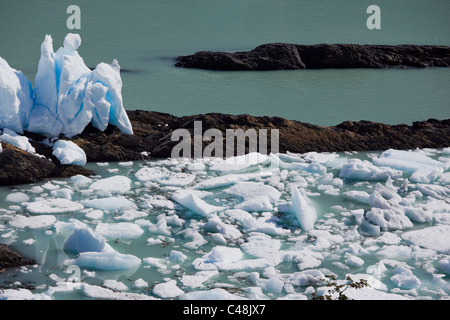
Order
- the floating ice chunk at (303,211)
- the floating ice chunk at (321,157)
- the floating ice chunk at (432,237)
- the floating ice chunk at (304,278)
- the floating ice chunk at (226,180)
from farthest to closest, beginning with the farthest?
the floating ice chunk at (321,157) < the floating ice chunk at (226,180) < the floating ice chunk at (303,211) < the floating ice chunk at (432,237) < the floating ice chunk at (304,278)

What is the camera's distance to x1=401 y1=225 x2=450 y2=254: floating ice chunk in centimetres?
450

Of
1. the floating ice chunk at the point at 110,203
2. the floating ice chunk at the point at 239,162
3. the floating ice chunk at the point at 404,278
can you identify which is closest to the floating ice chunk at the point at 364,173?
the floating ice chunk at the point at 239,162

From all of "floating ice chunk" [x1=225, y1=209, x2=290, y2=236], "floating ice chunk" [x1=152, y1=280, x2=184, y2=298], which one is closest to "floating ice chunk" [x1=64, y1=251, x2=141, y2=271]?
"floating ice chunk" [x1=152, y1=280, x2=184, y2=298]

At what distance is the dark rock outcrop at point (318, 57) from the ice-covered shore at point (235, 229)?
465cm

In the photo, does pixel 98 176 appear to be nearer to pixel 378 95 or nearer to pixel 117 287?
pixel 117 287

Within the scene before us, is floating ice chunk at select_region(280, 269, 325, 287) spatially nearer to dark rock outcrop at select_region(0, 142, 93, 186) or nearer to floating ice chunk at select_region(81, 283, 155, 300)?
floating ice chunk at select_region(81, 283, 155, 300)

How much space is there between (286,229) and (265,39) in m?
8.35

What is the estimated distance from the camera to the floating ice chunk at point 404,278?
154 inches

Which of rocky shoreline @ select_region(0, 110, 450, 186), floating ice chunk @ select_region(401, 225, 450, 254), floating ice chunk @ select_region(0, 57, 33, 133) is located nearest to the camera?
floating ice chunk @ select_region(401, 225, 450, 254)

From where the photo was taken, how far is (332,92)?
9.40 metres

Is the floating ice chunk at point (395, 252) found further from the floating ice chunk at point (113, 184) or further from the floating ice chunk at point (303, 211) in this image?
the floating ice chunk at point (113, 184)

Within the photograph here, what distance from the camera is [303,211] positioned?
4848 mm

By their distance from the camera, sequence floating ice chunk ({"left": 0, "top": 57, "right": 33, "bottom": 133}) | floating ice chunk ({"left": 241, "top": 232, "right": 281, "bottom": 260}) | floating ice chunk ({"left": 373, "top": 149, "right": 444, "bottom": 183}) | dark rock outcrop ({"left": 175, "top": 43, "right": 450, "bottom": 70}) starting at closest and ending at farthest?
floating ice chunk ({"left": 241, "top": 232, "right": 281, "bottom": 260}) < floating ice chunk ({"left": 373, "top": 149, "right": 444, "bottom": 183}) < floating ice chunk ({"left": 0, "top": 57, "right": 33, "bottom": 133}) < dark rock outcrop ({"left": 175, "top": 43, "right": 450, "bottom": 70})

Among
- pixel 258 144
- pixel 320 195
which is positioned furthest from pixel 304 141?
pixel 320 195
